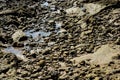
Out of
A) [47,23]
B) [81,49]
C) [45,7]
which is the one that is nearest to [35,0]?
[45,7]

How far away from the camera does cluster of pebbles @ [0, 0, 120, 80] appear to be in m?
6.35

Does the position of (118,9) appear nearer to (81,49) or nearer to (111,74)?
(81,49)

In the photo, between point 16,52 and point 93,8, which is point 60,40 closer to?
point 16,52

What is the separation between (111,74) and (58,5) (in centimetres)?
550

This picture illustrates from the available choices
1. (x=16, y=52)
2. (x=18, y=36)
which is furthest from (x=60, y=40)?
(x=18, y=36)

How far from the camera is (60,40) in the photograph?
8.00m

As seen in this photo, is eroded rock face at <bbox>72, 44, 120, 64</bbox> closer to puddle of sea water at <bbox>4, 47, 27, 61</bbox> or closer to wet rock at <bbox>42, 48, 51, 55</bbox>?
wet rock at <bbox>42, 48, 51, 55</bbox>

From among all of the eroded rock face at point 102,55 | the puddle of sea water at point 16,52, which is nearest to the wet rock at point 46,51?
the puddle of sea water at point 16,52

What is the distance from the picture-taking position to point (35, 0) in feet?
39.1

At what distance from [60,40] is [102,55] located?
1569 mm

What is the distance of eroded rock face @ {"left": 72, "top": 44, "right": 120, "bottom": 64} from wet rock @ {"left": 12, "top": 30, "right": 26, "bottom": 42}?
7.18 ft

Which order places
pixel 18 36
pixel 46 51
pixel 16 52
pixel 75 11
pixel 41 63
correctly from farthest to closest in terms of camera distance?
1. pixel 75 11
2. pixel 18 36
3. pixel 16 52
4. pixel 46 51
5. pixel 41 63

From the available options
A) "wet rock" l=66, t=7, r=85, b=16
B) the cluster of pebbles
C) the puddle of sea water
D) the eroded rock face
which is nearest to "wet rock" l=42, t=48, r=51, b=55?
the cluster of pebbles

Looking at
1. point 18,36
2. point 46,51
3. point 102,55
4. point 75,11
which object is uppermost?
point 75,11
